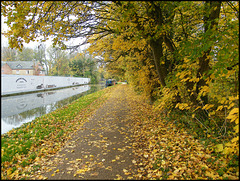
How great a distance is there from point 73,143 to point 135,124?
2.68 m

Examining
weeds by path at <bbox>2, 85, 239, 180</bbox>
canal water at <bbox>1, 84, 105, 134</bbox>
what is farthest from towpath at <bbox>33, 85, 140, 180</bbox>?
canal water at <bbox>1, 84, 105, 134</bbox>

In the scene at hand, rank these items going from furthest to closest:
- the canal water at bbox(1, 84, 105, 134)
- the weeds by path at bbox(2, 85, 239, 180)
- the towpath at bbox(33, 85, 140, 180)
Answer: the canal water at bbox(1, 84, 105, 134) < the towpath at bbox(33, 85, 140, 180) < the weeds by path at bbox(2, 85, 239, 180)

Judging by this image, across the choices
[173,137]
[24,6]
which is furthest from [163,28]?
[24,6]

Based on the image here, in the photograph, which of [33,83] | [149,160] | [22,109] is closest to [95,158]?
[149,160]

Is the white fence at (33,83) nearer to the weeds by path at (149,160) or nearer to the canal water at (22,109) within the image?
the canal water at (22,109)

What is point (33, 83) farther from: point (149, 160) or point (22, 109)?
point (149, 160)

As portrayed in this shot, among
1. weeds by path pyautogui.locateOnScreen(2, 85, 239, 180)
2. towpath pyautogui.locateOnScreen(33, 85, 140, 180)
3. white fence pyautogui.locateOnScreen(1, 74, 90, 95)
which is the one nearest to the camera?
weeds by path pyautogui.locateOnScreen(2, 85, 239, 180)

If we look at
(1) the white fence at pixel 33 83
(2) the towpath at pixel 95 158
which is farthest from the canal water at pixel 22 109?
(2) the towpath at pixel 95 158

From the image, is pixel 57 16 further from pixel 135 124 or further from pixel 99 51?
pixel 135 124

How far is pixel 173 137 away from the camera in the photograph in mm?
4539

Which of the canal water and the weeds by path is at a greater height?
the weeds by path

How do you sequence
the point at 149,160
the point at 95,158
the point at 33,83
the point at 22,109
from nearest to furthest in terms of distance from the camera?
the point at 149,160
the point at 95,158
the point at 22,109
the point at 33,83

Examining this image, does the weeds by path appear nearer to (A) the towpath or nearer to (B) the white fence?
(A) the towpath

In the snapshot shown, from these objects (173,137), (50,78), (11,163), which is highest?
(50,78)
